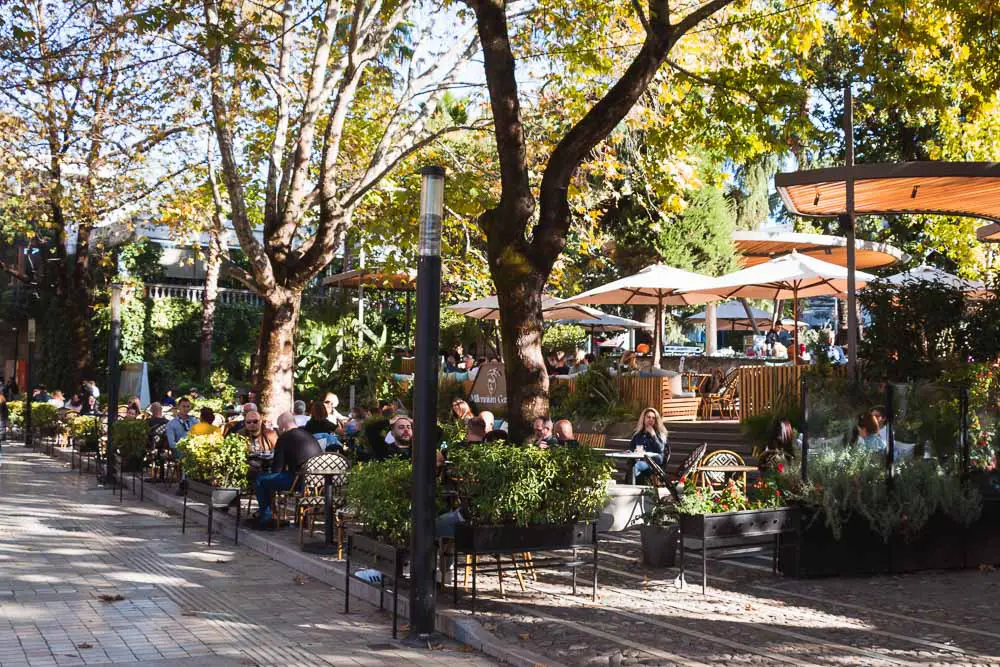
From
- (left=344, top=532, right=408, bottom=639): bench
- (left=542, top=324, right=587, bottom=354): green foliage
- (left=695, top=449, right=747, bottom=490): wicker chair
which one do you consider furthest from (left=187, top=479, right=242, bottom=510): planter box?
(left=542, top=324, right=587, bottom=354): green foliage

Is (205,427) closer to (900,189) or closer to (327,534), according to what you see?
(327,534)

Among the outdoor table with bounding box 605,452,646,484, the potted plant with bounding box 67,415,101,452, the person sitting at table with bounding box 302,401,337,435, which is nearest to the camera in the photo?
the outdoor table with bounding box 605,452,646,484

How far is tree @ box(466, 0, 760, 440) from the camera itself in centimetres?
984

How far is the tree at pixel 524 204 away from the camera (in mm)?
9844

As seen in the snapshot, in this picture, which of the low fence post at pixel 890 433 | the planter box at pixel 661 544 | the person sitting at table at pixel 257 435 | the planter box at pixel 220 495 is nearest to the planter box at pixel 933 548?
the low fence post at pixel 890 433

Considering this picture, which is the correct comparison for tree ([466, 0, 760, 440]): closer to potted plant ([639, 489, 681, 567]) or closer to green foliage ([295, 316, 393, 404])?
potted plant ([639, 489, 681, 567])

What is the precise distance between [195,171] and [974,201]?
15.0 metres

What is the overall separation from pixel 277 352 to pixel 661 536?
30.4ft

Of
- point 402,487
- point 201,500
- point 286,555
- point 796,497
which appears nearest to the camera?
point 402,487

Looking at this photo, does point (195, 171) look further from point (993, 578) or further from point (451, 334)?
point (993, 578)

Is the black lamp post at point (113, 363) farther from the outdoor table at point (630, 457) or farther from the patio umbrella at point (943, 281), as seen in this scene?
the patio umbrella at point (943, 281)

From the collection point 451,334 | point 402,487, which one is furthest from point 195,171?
point 402,487

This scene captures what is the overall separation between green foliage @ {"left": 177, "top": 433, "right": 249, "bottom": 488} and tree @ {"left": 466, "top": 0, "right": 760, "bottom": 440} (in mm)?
4566

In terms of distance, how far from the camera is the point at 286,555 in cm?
1063
